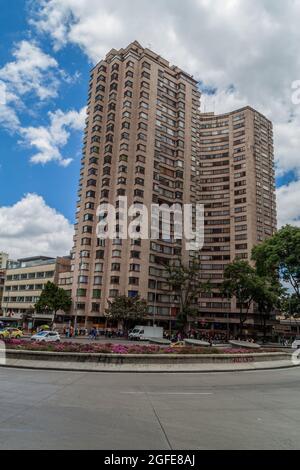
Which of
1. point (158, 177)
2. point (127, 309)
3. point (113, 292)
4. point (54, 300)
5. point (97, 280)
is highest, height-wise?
point (158, 177)

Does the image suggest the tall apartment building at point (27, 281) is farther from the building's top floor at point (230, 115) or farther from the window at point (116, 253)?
the building's top floor at point (230, 115)

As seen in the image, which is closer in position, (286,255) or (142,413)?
(142,413)

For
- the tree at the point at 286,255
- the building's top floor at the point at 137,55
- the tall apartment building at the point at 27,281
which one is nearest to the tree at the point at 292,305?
the tree at the point at 286,255

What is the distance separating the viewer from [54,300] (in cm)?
6253

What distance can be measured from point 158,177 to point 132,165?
6.10 meters

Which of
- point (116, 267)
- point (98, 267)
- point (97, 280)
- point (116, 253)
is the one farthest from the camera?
point (98, 267)

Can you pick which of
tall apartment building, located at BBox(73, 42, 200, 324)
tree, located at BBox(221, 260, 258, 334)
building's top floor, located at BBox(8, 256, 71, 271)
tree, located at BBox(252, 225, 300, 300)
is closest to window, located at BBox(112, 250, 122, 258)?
tall apartment building, located at BBox(73, 42, 200, 324)

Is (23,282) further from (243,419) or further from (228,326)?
(243,419)

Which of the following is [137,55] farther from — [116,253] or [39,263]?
[39,263]

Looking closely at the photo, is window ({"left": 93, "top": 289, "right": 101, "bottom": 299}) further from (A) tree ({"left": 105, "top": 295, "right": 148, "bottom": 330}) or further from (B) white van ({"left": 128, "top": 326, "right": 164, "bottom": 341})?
(B) white van ({"left": 128, "top": 326, "right": 164, "bottom": 341})

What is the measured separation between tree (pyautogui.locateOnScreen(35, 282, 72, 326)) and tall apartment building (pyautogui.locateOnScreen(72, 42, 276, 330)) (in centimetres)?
191

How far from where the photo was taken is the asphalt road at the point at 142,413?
659cm

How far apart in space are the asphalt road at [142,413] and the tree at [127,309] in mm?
40407

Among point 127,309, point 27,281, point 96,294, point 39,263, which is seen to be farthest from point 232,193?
point 27,281
